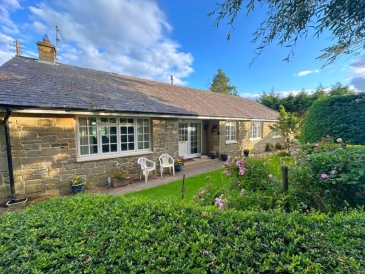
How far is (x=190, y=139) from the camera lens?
12023 mm

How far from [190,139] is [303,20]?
924 centimetres

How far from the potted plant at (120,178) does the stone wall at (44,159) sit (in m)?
0.46

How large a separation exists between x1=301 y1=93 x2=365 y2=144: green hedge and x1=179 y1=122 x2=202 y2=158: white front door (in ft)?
21.6

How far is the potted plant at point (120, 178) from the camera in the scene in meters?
6.84

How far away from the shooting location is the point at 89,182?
6.66 metres

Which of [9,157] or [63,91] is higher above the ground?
[63,91]

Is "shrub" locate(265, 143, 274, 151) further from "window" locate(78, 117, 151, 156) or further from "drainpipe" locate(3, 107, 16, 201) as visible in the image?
"drainpipe" locate(3, 107, 16, 201)

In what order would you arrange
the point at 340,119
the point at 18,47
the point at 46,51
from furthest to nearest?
the point at 18,47, the point at 46,51, the point at 340,119

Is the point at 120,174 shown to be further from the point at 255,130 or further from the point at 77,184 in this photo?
the point at 255,130

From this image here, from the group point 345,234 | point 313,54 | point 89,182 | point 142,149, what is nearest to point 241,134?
point 142,149

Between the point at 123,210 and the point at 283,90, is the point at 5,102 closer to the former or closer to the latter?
the point at 123,210

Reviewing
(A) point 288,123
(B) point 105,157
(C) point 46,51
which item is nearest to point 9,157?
(B) point 105,157

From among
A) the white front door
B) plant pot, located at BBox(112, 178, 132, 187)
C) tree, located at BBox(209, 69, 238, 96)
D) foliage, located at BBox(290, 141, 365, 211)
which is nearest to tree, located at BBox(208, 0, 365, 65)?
foliage, located at BBox(290, 141, 365, 211)

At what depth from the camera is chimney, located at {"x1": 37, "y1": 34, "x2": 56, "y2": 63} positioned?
30.1 feet
